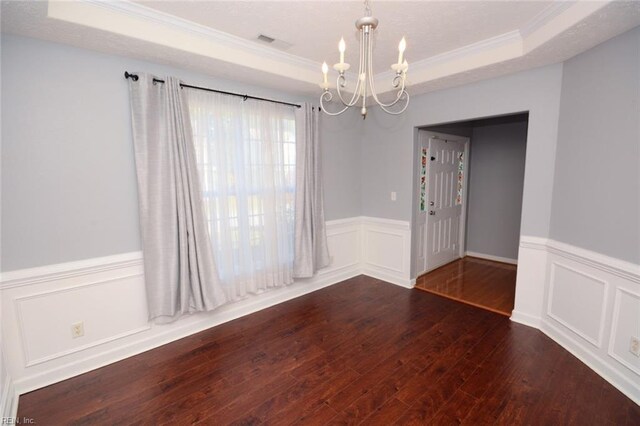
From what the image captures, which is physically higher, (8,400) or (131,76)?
(131,76)

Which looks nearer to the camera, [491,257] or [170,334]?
[170,334]

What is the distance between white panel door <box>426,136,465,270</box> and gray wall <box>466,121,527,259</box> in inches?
15.2

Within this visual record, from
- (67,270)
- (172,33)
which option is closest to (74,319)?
(67,270)

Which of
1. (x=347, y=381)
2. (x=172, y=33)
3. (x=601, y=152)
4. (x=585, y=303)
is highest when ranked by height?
(x=172, y=33)

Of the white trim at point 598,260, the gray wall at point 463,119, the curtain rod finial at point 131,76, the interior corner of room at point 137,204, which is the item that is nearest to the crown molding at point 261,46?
the interior corner of room at point 137,204

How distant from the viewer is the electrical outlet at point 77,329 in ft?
7.47

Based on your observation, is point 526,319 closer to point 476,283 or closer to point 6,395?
point 476,283

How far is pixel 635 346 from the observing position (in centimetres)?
201

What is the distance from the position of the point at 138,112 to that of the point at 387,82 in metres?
2.53

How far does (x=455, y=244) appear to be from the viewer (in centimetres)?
512

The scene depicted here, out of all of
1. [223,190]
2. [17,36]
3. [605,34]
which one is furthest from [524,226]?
[17,36]

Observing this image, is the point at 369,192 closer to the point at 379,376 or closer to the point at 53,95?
the point at 379,376

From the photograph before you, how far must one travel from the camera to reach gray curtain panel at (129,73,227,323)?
243cm

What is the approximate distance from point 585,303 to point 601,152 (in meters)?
1.18
